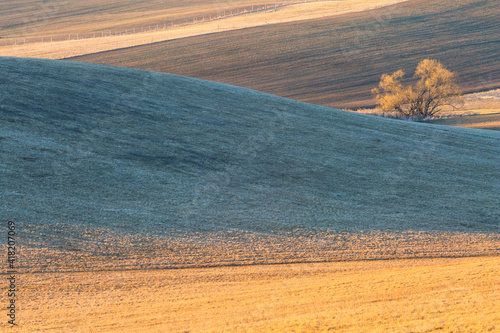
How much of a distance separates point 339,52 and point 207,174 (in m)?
58.0

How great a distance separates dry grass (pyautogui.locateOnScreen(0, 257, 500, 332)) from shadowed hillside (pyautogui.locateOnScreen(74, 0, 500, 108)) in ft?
144

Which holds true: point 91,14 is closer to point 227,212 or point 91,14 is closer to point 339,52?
point 339,52

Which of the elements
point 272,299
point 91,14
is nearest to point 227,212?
point 272,299

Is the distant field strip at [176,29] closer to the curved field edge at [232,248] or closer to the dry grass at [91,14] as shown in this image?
the dry grass at [91,14]

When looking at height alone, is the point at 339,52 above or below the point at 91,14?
below

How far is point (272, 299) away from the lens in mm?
8492

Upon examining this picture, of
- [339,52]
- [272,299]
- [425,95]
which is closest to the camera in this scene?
[272,299]

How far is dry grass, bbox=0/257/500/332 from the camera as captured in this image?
279 inches

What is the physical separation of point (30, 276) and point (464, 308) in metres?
8.21

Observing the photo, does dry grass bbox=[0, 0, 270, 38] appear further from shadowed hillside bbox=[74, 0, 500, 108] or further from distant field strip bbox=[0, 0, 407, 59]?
shadowed hillside bbox=[74, 0, 500, 108]

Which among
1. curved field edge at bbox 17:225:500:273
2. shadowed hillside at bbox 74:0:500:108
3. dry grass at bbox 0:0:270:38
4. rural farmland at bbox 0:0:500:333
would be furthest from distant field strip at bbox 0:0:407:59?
curved field edge at bbox 17:225:500:273

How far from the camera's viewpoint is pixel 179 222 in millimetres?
12789

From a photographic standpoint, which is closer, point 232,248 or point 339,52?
point 232,248

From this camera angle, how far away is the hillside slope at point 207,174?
11828mm
